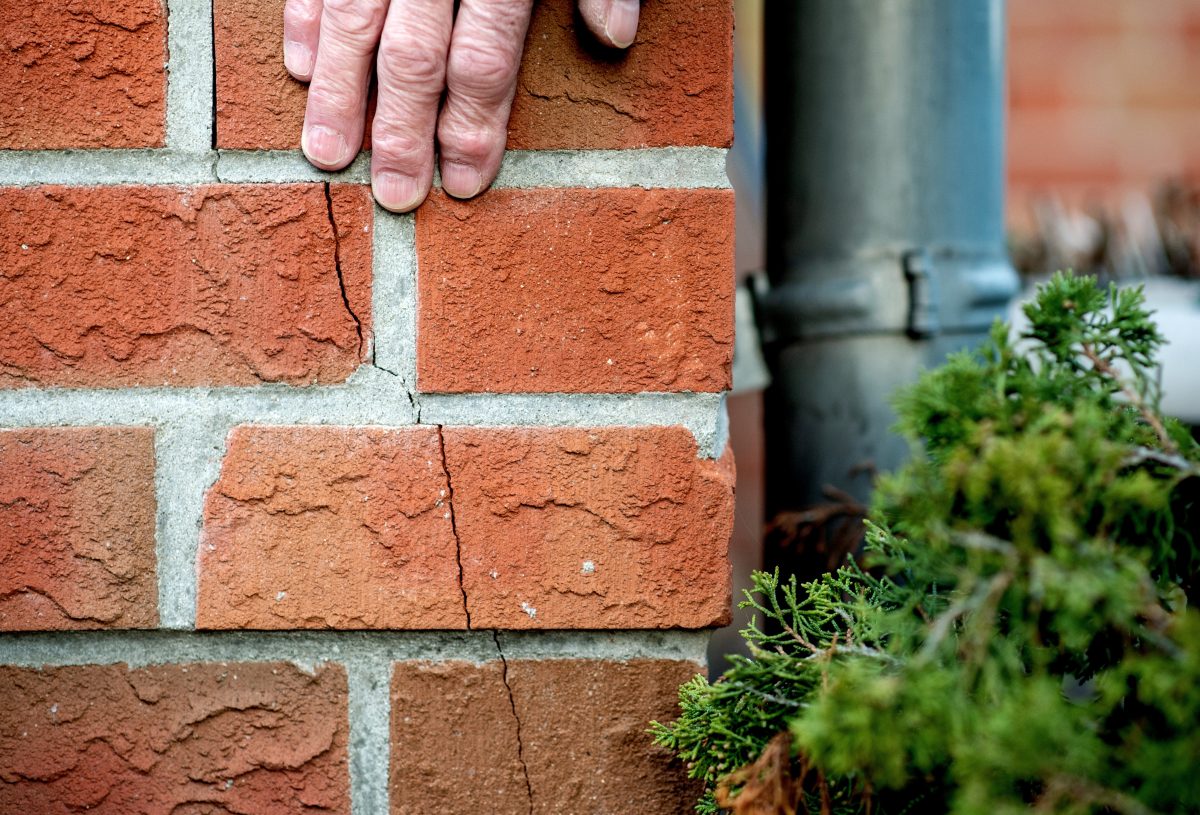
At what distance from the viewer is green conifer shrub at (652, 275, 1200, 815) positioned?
39 centimetres

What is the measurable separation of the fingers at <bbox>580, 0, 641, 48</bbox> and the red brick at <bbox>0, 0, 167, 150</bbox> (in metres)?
0.32

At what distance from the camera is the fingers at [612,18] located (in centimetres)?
66

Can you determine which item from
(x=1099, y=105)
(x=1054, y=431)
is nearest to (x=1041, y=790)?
(x=1054, y=431)

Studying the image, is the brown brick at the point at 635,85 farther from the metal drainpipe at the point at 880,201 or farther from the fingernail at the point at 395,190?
the metal drainpipe at the point at 880,201

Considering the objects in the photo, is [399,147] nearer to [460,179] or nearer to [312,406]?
[460,179]

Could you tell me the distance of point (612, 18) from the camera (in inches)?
26.1

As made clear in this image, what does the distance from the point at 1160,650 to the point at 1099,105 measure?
3.50 m

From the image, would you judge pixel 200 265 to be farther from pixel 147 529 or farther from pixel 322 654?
pixel 322 654

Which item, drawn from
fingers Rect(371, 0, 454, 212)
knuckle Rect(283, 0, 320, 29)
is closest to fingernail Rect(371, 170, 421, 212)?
fingers Rect(371, 0, 454, 212)

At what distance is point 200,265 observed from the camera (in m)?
0.69

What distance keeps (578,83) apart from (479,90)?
0.27 feet

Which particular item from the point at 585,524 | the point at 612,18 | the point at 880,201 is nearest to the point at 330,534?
the point at 585,524

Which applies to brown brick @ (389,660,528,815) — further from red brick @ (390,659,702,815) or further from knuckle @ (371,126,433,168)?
knuckle @ (371,126,433,168)

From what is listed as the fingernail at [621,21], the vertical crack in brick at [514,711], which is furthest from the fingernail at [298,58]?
the vertical crack in brick at [514,711]
